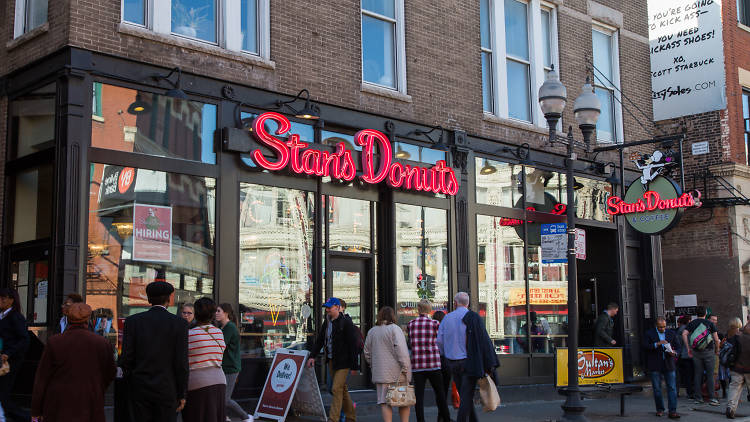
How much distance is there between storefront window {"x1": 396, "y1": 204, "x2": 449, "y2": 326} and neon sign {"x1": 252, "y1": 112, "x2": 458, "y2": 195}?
54 centimetres

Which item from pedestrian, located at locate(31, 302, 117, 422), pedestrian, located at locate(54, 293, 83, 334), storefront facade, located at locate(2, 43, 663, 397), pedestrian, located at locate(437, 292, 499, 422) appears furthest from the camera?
storefront facade, located at locate(2, 43, 663, 397)

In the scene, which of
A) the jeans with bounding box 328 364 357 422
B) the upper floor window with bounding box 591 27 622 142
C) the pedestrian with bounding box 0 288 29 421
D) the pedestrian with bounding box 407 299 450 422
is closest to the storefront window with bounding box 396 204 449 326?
the pedestrian with bounding box 407 299 450 422

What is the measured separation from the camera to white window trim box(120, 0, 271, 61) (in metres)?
12.5

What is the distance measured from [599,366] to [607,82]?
8917 mm

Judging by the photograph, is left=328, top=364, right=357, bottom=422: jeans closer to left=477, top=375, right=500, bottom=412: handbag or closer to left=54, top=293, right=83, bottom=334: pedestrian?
left=477, top=375, right=500, bottom=412: handbag

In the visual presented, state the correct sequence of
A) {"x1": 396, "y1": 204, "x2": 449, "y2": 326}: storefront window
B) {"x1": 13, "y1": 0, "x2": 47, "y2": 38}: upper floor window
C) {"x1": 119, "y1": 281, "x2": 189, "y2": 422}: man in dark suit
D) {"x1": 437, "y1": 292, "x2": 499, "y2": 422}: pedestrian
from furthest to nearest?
{"x1": 396, "y1": 204, "x2": 449, "y2": 326}: storefront window, {"x1": 13, "y1": 0, "x2": 47, "y2": 38}: upper floor window, {"x1": 437, "y1": 292, "x2": 499, "y2": 422}: pedestrian, {"x1": 119, "y1": 281, "x2": 189, "y2": 422}: man in dark suit

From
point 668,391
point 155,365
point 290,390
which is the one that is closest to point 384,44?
point 290,390

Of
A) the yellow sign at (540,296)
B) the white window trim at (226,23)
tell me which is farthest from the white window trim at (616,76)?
the white window trim at (226,23)

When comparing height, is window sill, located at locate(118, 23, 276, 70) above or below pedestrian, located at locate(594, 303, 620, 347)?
above

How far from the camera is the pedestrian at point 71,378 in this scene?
6750 mm

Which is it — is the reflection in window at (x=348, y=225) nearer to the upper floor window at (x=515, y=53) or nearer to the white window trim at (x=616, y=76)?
the upper floor window at (x=515, y=53)

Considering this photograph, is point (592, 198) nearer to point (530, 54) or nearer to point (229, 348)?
point (530, 54)

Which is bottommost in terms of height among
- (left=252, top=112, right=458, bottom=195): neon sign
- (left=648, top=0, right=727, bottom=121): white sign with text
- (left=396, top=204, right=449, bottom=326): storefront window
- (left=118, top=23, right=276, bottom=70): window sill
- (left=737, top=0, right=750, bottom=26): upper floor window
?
(left=396, top=204, right=449, bottom=326): storefront window

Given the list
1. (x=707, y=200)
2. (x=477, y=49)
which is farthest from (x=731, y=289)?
(x=477, y=49)
